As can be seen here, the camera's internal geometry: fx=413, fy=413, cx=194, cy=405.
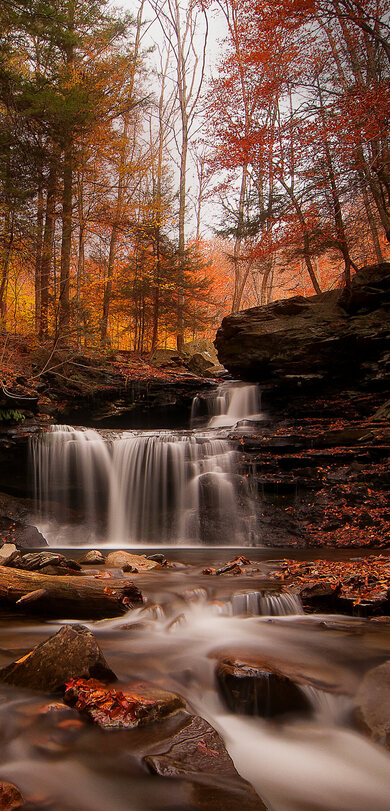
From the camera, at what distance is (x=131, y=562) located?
20.9ft

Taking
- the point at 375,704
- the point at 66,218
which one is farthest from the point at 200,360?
the point at 375,704

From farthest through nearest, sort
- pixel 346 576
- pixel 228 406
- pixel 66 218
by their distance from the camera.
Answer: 1. pixel 228 406
2. pixel 66 218
3. pixel 346 576

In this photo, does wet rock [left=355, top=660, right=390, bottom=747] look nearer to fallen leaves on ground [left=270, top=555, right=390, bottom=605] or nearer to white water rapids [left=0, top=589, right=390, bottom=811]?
white water rapids [left=0, top=589, right=390, bottom=811]

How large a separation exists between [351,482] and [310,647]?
5.60 m

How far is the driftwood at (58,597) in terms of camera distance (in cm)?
386

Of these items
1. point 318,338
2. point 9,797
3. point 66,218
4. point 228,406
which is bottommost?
point 9,797

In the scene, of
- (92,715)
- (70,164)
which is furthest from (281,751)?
(70,164)

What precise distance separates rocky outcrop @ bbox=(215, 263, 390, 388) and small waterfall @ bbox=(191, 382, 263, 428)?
2.04ft

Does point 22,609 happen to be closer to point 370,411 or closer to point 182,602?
point 182,602

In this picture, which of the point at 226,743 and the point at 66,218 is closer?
the point at 226,743

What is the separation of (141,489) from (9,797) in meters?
7.92

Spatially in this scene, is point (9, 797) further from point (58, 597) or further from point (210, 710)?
point (58, 597)

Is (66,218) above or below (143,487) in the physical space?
above

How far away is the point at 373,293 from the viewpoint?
10883 millimetres
